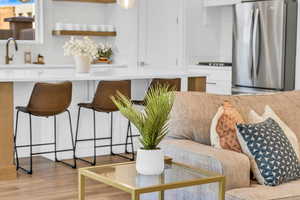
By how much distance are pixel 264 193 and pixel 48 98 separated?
2.63 metres

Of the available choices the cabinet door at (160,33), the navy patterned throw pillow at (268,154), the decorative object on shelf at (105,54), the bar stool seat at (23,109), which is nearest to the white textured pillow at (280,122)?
the navy patterned throw pillow at (268,154)

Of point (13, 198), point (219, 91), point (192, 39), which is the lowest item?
point (13, 198)

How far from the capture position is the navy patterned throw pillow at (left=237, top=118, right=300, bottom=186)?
3430 mm

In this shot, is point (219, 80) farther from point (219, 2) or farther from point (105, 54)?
point (105, 54)

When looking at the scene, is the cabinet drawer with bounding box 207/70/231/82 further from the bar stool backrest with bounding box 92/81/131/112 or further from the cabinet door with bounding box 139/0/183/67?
the bar stool backrest with bounding box 92/81/131/112

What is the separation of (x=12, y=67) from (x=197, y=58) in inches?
96.6

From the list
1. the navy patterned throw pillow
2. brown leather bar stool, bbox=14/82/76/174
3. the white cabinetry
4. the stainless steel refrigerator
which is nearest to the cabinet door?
the white cabinetry

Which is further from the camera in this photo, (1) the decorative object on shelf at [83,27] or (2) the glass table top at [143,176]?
(1) the decorative object on shelf at [83,27]

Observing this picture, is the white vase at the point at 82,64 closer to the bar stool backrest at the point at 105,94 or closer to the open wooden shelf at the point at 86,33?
the bar stool backrest at the point at 105,94

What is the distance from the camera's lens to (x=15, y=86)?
5719 mm

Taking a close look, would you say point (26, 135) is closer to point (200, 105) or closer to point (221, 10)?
point (200, 105)

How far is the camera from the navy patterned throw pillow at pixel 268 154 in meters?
3.43

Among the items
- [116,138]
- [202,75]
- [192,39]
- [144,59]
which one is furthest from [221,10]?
[116,138]

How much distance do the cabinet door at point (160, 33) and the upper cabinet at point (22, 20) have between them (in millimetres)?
1442
